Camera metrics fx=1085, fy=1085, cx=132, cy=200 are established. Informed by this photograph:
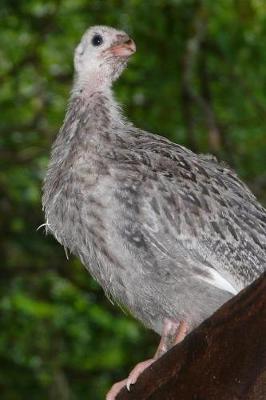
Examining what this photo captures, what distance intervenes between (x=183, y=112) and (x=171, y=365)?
5816 millimetres

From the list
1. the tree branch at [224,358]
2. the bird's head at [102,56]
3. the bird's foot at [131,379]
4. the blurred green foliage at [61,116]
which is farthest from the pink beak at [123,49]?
the blurred green foliage at [61,116]

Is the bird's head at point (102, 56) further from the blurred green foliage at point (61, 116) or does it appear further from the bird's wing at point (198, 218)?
the blurred green foliage at point (61, 116)

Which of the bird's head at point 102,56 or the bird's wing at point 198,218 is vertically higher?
the bird's head at point 102,56

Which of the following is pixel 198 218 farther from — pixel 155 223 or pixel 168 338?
pixel 168 338

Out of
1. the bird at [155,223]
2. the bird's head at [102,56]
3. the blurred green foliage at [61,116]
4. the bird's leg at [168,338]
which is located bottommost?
the blurred green foliage at [61,116]

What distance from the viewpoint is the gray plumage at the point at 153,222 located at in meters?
4.68

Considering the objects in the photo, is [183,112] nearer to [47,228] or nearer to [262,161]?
[262,161]

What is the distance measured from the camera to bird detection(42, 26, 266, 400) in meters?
4.68

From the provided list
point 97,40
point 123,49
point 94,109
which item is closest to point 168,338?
point 94,109

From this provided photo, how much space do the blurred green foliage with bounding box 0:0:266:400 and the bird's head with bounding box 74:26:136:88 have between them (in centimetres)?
326

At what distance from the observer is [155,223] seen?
472cm

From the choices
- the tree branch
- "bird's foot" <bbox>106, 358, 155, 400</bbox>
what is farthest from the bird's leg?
the tree branch

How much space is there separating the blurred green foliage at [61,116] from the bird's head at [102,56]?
128 inches

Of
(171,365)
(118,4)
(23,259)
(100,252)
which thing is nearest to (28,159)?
(23,259)
